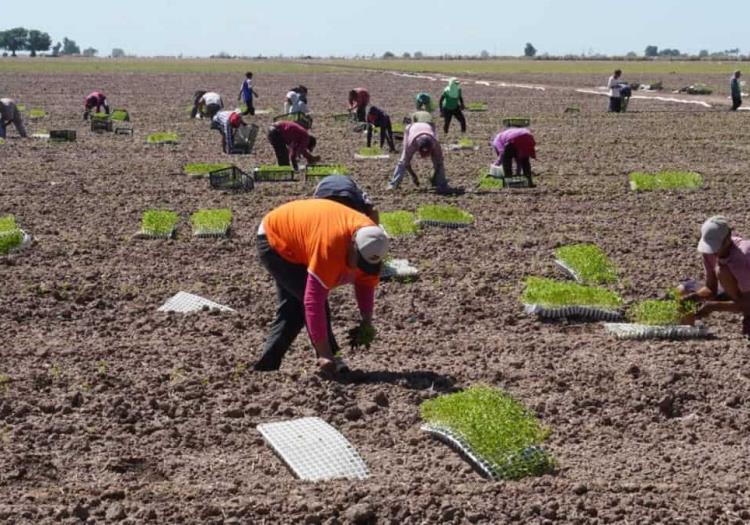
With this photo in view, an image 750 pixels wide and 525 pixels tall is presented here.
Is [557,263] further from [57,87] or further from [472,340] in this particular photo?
[57,87]

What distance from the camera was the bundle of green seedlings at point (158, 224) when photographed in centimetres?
1032

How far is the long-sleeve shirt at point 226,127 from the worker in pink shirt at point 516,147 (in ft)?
17.7

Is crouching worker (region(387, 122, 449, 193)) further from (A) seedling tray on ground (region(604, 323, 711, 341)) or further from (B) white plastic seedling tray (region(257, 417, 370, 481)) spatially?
(B) white plastic seedling tray (region(257, 417, 370, 481))

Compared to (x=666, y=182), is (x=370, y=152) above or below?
below

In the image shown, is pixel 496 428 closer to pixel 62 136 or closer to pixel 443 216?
pixel 443 216

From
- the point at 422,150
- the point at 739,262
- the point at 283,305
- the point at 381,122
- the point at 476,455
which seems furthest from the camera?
the point at 381,122

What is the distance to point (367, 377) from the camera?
6.19 metres

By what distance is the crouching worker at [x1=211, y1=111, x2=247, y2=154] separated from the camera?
16.8 meters

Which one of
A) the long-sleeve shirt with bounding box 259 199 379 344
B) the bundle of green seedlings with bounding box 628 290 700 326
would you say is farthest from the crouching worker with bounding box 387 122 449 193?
the long-sleeve shirt with bounding box 259 199 379 344

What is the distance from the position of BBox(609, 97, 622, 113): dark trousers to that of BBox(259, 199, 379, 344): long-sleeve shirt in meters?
22.4

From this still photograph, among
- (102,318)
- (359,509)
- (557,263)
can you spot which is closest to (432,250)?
(557,263)

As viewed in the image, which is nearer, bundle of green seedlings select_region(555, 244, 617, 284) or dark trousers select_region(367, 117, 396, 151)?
bundle of green seedlings select_region(555, 244, 617, 284)

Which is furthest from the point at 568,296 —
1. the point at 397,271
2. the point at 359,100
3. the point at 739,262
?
the point at 359,100

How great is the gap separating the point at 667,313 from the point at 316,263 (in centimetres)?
292
